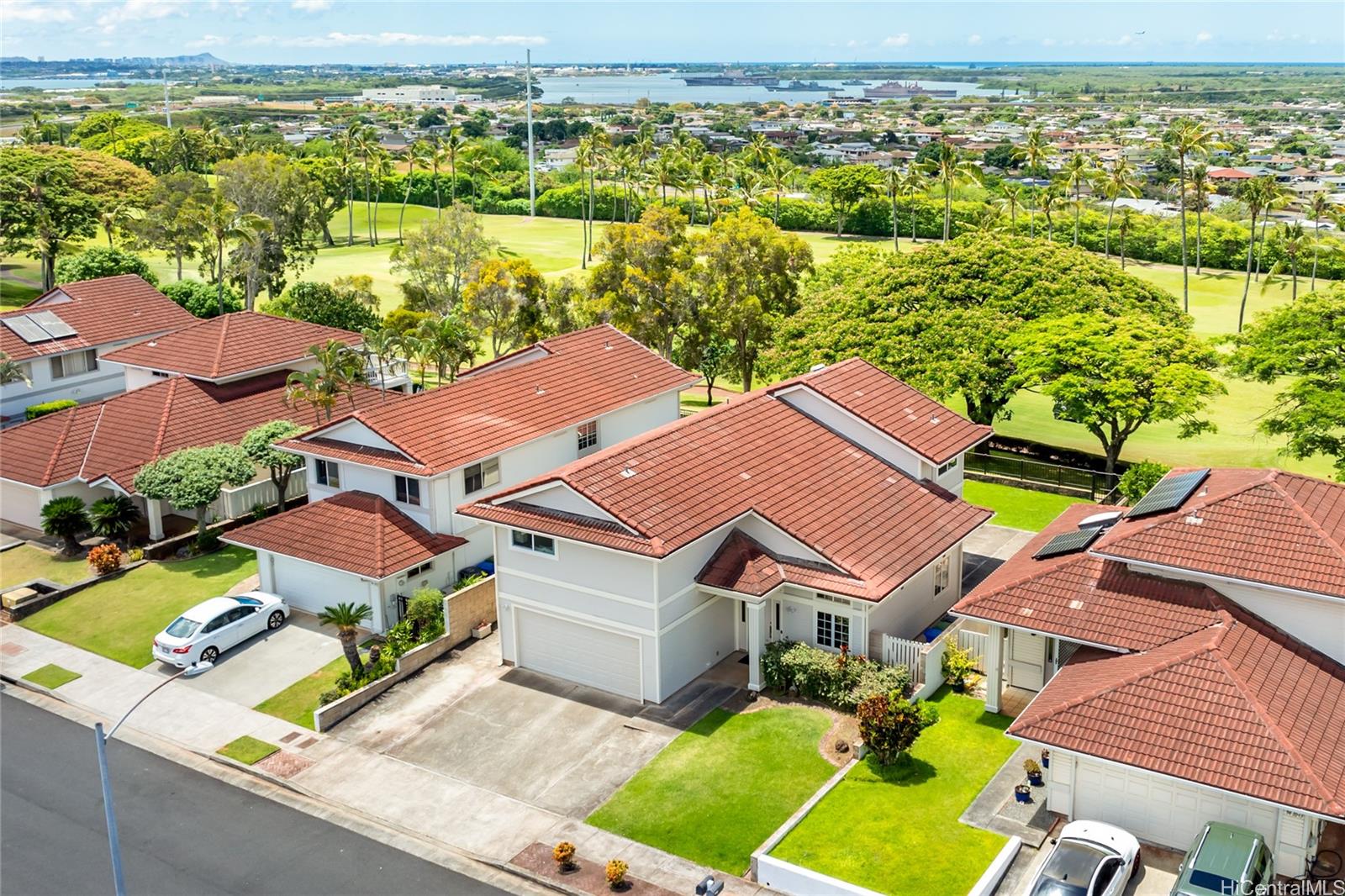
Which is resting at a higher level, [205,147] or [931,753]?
[205,147]

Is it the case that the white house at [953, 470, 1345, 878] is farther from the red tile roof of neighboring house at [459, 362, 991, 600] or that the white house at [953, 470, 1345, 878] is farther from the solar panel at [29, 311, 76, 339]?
the solar panel at [29, 311, 76, 339]

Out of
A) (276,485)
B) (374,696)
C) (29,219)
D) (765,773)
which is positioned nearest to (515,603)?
(374,696)

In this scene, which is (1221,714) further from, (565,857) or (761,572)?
(565,857)

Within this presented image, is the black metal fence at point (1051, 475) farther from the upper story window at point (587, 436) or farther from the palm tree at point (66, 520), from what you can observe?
the palm tree at point (66, 520)

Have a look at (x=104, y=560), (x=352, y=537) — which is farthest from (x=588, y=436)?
(x=104, y=560)

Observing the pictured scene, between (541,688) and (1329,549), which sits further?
(541,688)

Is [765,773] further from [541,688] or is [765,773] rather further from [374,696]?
[374,696]

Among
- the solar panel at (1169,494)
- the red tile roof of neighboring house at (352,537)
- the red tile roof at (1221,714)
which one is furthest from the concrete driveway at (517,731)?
the solar panel at (1169,494)
